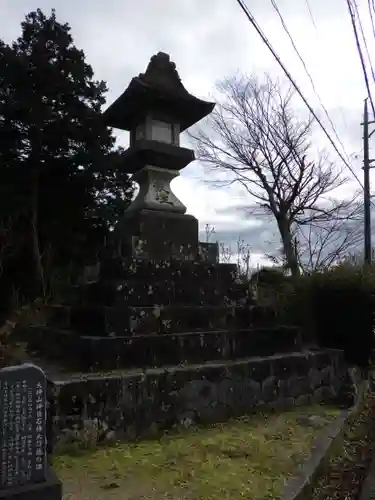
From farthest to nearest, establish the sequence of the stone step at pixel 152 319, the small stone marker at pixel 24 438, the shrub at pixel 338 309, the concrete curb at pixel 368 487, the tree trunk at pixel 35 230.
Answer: the tree trunk at pixel 35 230 → the shrub at pixel 338 309 → the stone step at pixel 152 319 → the concrete curb at pixel 368 487 → the small stone marker at pixel 24 438

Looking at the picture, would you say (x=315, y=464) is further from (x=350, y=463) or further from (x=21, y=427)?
(x=21, y=427)

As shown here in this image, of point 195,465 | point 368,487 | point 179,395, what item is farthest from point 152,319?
point 368,487

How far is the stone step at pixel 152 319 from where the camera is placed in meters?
5.04

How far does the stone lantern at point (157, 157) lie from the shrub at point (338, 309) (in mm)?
2799

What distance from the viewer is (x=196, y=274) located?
5.94m

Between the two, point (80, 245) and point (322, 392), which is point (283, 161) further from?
point (322, 392)

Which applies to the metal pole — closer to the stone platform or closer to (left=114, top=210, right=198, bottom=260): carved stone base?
the stone platform

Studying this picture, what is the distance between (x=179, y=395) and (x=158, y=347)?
25.1 inches

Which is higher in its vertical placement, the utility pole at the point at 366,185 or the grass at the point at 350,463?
the utility pole at the point at 366,185

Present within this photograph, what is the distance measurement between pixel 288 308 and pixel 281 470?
5231 mm

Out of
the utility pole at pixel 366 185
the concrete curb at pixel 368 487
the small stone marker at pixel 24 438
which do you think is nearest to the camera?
the small stone marker at pixel 24 438

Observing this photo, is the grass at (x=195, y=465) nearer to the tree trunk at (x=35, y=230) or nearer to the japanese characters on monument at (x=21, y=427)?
the japanese characters on monument at (x=21, y=427)

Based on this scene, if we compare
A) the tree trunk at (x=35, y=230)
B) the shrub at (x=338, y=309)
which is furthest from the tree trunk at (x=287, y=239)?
the tree trunk at (x=35, y=230)

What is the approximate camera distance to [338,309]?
310 inches
